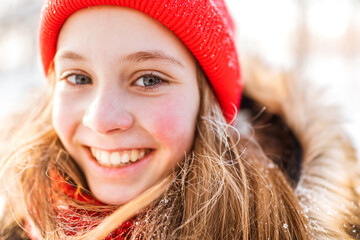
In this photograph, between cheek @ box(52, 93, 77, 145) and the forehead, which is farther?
cheek @ box(52, 93, 77, 145)

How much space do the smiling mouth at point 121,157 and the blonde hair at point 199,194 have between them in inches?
5.6

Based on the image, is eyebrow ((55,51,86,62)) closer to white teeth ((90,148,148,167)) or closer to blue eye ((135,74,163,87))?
blue eye ((135,74,163,87))

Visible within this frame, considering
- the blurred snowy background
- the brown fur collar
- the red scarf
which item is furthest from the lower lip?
the blurred snowy background

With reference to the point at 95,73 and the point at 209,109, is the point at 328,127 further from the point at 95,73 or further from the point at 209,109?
the point at 95,73

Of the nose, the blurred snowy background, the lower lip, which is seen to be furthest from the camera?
the blurred snowy background

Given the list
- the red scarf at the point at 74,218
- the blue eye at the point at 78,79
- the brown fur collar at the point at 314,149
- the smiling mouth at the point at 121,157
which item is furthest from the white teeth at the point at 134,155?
the brown fur collar at the point at 314,149

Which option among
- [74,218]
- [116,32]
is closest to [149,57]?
[116,32]

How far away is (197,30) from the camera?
1.14 meters

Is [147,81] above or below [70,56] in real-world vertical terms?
below

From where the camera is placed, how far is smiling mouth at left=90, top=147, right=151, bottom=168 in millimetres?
1153

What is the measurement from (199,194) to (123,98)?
44cm

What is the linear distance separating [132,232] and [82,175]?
1.36ft

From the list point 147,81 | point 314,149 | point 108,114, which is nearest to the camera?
point 108,114

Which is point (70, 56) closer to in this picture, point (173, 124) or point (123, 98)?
point (123, 98)
